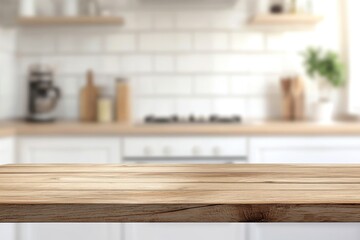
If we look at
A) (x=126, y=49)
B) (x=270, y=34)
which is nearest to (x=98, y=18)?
(x=126, y=49)

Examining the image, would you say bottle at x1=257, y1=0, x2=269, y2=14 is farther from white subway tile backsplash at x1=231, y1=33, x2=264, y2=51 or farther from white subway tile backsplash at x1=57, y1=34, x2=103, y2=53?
white subway tile backsplash at x1=57, y1=34, x2=103, y2=53

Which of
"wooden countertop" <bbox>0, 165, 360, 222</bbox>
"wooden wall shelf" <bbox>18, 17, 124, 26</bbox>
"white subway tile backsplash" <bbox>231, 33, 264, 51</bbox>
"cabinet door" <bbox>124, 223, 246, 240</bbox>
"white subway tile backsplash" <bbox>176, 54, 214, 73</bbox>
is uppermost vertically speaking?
"wooden wall shelf" <bbox>18, 17, 124, 26</bbox>

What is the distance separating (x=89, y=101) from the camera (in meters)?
3.47

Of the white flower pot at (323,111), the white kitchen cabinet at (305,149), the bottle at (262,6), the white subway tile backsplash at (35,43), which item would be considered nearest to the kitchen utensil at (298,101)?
the white flower pot at (323,111)

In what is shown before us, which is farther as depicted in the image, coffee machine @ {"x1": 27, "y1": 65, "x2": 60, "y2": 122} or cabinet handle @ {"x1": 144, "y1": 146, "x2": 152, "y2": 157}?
coffee machine @ {"x1": 27, "y1": 65, "x2": 60, "y2": 122}

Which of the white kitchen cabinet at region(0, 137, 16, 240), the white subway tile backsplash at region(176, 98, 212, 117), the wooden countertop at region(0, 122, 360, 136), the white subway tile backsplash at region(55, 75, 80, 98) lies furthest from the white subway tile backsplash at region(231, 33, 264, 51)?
the white kitchen cabinet at region(0, 137, 16, 240)

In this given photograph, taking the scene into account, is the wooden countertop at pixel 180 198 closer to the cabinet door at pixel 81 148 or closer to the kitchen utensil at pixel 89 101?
the cabinet door at pixel 81 148

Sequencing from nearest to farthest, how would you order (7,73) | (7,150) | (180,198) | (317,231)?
(180,198)
(317,231)
(7,150)
(7,73)

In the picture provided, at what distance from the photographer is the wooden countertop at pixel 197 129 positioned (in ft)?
9.18

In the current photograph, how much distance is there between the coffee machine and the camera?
326 centimetres

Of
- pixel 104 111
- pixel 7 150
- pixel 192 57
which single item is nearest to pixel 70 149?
pixel 7 150

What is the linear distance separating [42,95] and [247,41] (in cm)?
130

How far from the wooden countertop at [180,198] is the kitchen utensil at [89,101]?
2160 mm

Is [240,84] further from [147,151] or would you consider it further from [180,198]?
[180,198]
